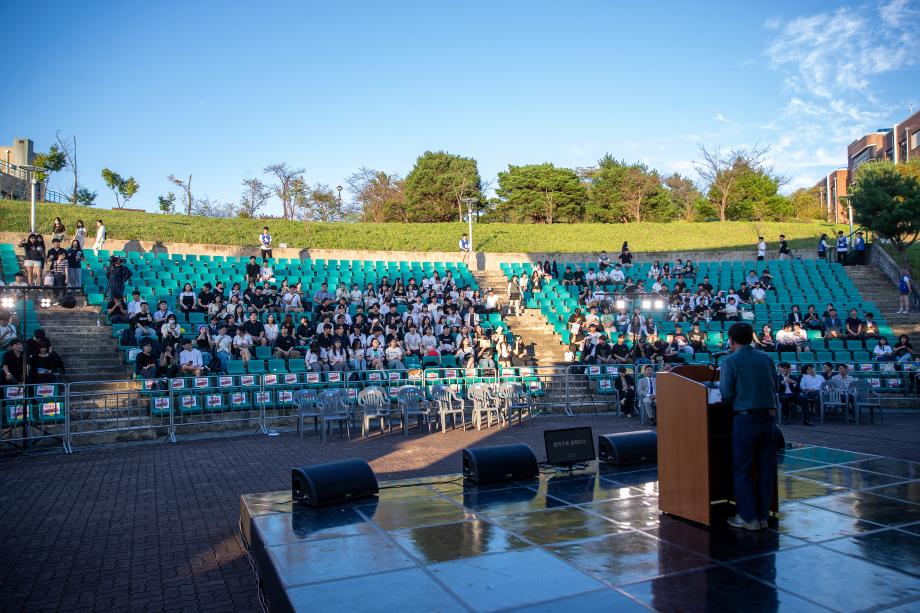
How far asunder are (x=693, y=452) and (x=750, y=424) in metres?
0.54

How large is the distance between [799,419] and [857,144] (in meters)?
74.6

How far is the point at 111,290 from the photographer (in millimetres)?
18078

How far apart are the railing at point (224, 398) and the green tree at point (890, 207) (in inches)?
496

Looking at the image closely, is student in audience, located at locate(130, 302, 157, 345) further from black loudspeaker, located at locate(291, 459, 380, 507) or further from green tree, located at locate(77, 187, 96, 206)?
green tree, located at locate(77, 187, 96, 206)

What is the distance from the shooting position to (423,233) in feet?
131

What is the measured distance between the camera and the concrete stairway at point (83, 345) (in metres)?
15.1


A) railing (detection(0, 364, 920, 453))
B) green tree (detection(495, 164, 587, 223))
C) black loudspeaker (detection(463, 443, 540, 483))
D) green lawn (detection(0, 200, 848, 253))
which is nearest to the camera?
black loudspeaker (detection(463, 443, 540, 483))

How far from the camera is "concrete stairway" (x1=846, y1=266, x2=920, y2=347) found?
2092 cm

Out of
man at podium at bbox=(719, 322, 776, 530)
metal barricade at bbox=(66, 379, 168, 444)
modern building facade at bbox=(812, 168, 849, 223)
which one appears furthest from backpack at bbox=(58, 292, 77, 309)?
modern building facade at bbox=(812, 168, 849, 223)

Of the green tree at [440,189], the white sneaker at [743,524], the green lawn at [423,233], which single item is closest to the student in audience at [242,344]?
the white sneaker at [743,524]

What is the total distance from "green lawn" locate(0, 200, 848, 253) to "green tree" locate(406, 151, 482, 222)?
1190 cm

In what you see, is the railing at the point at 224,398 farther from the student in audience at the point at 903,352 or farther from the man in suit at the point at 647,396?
the man in suit at the point at 647,396

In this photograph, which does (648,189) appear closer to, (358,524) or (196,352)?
(196,352)

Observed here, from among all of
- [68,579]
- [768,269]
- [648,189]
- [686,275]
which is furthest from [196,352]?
[648,189]
